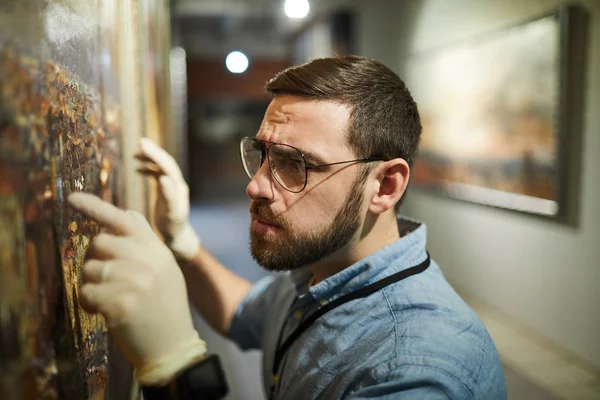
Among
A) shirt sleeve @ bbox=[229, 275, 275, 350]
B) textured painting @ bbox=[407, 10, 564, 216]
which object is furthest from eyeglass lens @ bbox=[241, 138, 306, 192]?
textured painting @ bbox=[407, 10, 564, 216]

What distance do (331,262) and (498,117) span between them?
3.10m

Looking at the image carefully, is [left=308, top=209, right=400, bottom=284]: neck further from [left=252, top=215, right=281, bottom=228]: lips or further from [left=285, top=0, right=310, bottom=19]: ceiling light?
[left=285, top=0, right=310, bottom=19]: ceiling light

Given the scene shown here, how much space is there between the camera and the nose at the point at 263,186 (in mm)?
1186

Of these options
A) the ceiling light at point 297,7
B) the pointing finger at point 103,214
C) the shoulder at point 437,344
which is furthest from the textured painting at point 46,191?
the ceiling light at point 297,7

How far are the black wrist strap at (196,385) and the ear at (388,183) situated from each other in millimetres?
586

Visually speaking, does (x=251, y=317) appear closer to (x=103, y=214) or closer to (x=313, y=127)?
(x=313, y=127)

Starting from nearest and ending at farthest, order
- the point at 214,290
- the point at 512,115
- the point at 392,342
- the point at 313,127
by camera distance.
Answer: the point at 392,342 → the point at 313,127 → the point at 214,290 → the point at 512,115

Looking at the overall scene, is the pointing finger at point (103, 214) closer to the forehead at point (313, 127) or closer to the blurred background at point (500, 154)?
the blurred background at point (500, 154)

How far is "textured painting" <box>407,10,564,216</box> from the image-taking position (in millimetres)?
3355

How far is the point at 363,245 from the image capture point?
129cm

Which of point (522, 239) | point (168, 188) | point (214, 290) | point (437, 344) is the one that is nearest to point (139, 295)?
point (437, 344)

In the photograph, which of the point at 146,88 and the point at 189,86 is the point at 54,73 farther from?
the point at 189,86

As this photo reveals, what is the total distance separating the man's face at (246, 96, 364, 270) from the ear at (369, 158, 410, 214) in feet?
0.25

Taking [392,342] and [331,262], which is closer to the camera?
[392,342]
